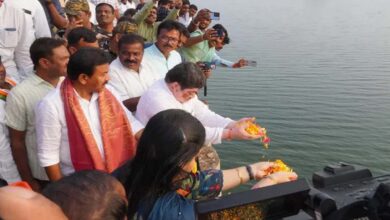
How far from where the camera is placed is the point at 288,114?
32.7 ft

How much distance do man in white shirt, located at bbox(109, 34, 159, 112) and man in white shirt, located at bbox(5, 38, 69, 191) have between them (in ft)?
2.37

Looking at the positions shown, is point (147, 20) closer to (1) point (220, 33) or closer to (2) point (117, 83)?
(1) point (220, 33)

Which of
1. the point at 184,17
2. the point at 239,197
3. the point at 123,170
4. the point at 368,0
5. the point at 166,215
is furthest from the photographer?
the point at 368,0

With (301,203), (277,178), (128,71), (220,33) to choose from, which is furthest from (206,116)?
(220,33)

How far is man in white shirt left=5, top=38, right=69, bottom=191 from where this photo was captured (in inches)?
110

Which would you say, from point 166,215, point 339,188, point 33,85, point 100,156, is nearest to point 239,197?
point 166,215

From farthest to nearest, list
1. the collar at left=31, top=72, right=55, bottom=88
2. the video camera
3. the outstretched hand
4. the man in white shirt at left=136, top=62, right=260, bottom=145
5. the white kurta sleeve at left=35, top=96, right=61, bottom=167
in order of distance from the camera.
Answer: the man in white shirt at left=136, top=62, right=260, bottom=145, the collar at left=31, top=72, right=55, bottom=88, the white kurta sleeve at left=35, top=96, right=61, bottom=167, the outstretched hand, the video camera

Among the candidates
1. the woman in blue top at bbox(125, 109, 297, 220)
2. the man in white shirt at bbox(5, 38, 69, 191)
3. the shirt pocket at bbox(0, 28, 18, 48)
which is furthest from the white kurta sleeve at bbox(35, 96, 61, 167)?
the shirt pocket at bbox(0, 28, 18, 48)

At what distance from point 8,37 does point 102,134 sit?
183 cm

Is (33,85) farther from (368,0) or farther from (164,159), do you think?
(368,0)

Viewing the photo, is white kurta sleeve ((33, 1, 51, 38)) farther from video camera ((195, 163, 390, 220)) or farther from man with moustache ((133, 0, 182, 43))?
video camera ((195, 163, 390, 220))

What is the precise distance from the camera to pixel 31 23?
13.7 ft

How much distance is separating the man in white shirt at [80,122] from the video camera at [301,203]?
132cm

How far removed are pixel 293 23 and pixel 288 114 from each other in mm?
13040
